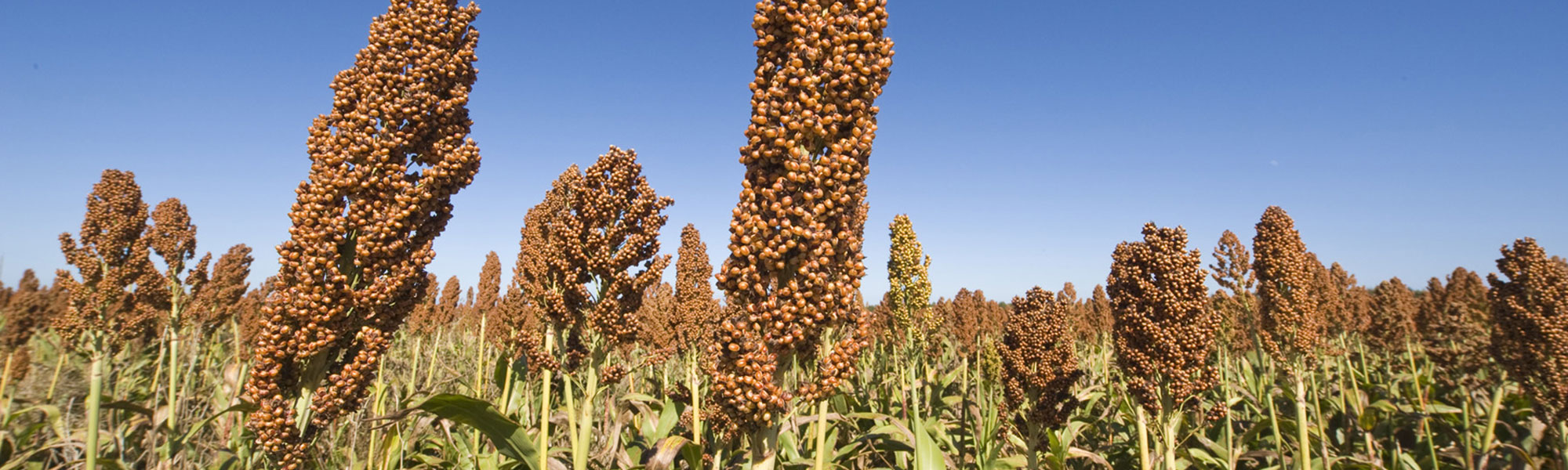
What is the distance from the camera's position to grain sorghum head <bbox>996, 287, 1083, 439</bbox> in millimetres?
6160

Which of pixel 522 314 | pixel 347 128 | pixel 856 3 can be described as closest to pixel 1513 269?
pixel 856 3

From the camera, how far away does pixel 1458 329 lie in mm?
9773

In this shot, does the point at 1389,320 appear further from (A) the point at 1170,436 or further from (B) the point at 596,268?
(B) the point at 596,268

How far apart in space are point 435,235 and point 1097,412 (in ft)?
31.7

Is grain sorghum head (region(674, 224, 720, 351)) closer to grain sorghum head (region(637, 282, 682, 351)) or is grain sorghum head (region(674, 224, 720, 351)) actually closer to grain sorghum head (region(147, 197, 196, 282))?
grain sorghum head (region(637, 282, 682, 351))

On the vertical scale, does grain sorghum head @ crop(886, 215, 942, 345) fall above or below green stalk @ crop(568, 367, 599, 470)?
above

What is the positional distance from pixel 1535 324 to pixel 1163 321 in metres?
3.91

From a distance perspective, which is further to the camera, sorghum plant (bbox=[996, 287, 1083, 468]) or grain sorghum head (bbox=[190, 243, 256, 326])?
grain sorghum head (bbox=[190, 243, 256, 326])

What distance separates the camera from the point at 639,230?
5465 mm

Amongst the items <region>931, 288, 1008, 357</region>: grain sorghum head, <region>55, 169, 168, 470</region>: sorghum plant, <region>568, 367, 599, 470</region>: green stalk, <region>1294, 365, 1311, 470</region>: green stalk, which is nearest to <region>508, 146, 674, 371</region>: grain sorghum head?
<region>568, 367, 599, 470</region>: green stalk

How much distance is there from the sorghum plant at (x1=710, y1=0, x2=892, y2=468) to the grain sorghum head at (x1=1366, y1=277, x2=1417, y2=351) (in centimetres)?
1390

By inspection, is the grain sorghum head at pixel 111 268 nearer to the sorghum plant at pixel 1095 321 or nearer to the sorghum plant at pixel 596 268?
the sorghum plant at pixel 596 268

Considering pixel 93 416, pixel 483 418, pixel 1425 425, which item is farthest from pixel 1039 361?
pixel 93 416

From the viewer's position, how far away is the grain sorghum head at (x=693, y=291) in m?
9.36
